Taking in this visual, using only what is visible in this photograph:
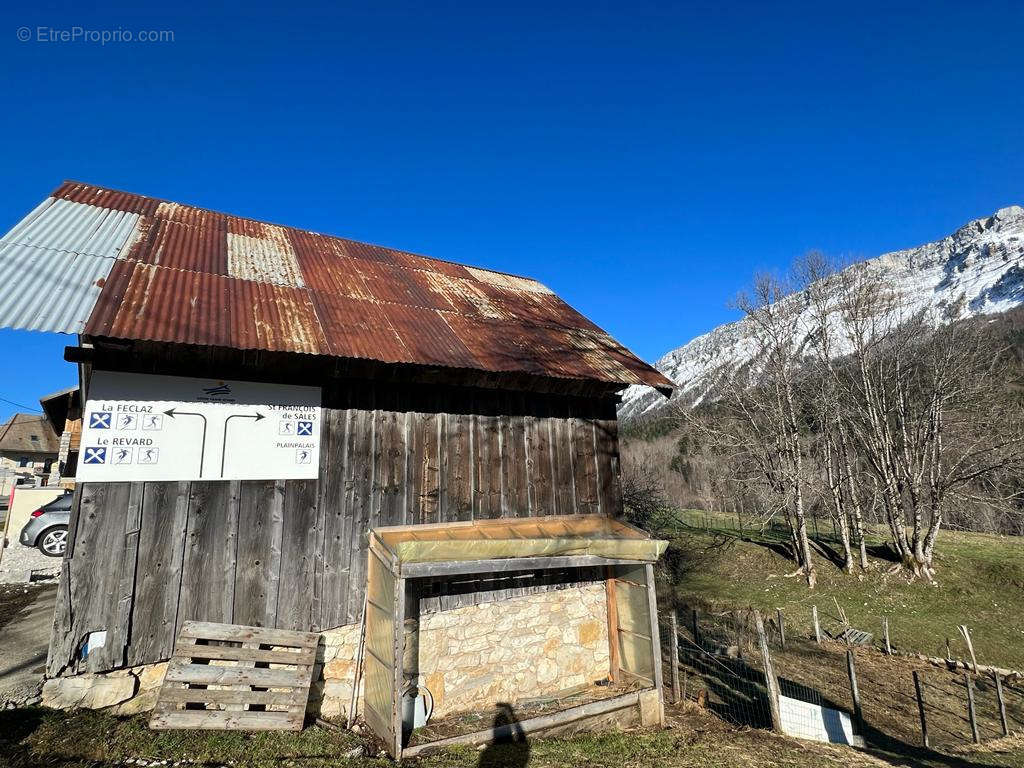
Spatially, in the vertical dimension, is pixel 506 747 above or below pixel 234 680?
below

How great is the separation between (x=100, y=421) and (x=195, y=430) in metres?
0.89

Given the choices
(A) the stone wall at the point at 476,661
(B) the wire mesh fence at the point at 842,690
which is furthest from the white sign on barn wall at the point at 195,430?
(B) the wire mesh fence at the point at 842,690

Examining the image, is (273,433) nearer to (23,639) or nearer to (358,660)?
(358,660)

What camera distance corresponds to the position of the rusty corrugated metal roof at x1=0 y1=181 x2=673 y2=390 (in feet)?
19.2

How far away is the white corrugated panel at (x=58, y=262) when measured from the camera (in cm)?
514

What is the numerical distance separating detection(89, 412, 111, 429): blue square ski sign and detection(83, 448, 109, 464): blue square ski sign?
0.25 meters

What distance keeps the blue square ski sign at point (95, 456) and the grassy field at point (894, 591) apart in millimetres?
18927

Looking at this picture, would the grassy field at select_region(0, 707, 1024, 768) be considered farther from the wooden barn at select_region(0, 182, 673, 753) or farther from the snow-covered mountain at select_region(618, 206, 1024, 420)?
the snow-covered mountain at select_region(618, 206, 1024, 420)

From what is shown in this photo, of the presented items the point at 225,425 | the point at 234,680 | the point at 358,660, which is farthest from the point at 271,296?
the point at 358,660

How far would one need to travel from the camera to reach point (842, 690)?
1138 centimetres

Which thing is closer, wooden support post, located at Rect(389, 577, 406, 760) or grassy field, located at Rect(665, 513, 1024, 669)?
wooden support post, located at Rect(389, 577, 406, 760)

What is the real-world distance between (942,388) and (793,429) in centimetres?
576

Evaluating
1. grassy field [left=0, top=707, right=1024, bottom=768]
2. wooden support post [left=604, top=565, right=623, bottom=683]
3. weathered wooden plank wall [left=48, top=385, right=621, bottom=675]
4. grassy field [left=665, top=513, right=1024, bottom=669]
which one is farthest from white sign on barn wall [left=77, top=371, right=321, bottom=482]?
grassy field [left=665, top=513, right=1024, bottom=669]

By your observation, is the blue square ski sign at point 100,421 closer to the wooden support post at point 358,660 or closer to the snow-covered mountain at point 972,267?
the wooden support post at point 358,660
